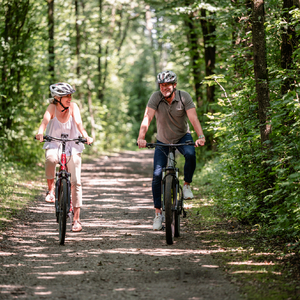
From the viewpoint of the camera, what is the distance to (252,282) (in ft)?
15.0

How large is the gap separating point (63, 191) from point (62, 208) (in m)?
0.25

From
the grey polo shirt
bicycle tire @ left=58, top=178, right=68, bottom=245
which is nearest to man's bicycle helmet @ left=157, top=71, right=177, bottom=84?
the grey polo shirt

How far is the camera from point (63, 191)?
20.9 ft

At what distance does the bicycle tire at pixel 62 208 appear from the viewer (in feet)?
20.2

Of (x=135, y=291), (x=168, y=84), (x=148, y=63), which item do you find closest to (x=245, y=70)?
(x=168, y=84)

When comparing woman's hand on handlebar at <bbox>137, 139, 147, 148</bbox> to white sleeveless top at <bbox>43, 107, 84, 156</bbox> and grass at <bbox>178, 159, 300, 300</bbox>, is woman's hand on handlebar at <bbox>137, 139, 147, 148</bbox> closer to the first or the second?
white sleeveless top at <bbox>43, 107, 84, 156</bbox>

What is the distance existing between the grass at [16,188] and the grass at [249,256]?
11.4ft

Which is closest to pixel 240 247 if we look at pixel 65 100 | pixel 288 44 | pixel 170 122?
pixel 170 122

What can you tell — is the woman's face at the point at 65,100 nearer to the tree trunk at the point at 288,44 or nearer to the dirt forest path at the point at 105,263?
the dirt forest path at the point at 105,263

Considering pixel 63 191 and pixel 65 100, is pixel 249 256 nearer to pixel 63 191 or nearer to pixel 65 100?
pixel 63 191

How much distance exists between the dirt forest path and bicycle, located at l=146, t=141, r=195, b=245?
0.70ft

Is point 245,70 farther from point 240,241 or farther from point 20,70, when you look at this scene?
point 20,70

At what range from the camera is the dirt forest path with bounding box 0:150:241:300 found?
4.38 metres

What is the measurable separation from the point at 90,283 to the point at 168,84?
10.5 ft
